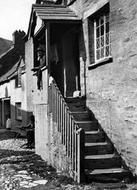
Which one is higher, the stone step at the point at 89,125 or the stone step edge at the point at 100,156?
the stone step at the point at 89,125

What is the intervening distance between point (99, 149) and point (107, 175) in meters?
Answer: 1.04

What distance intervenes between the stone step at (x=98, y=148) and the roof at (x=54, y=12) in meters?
4.56

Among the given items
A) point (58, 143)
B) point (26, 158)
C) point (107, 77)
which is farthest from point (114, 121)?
point (26, 158)

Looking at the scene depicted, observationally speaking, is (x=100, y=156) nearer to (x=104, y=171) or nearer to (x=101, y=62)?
(x=104, y=171)

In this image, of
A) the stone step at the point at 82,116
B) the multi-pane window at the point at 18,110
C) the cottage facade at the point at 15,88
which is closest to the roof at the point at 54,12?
the stone step at the point at 82,116

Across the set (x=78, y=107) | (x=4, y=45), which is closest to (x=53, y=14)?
(x=78, y=107)

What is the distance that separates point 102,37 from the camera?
9.12 metres

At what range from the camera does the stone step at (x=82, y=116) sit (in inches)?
354

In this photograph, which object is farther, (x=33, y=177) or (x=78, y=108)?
(x=78, y=108)

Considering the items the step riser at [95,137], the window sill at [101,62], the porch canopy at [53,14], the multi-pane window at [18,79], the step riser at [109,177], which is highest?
the porch canopy at [53,14]

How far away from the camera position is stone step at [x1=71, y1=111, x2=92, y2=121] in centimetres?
898

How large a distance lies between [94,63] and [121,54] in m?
1.80

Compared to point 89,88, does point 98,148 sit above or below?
below

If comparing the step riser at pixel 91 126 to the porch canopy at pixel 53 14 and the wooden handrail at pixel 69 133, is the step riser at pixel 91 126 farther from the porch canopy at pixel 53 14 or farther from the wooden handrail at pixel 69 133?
the porch canopy at pixel 53 14
